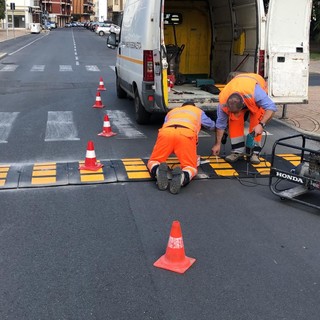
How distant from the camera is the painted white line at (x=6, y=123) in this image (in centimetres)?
835

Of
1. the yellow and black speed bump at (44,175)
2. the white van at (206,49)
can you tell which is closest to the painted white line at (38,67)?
the white van at (206,49)

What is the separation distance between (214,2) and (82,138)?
4845mm

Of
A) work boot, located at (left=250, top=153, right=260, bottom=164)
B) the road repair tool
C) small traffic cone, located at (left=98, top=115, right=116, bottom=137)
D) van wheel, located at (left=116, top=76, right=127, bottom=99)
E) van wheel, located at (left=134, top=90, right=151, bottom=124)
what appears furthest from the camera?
van wheel, located at (left=116, top=76, right=127, bottom=99)

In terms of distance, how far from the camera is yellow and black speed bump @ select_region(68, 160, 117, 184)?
19.8 ft

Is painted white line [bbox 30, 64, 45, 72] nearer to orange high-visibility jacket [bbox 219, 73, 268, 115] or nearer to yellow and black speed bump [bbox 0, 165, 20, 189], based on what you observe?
yellow and black speed bump [bbox 0, 165, 20, 189]

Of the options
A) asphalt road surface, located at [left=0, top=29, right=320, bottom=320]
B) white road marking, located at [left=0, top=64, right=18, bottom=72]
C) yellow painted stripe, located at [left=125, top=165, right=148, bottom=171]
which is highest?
white road marking, located at [left=0, top=64, right=18, bottom=72]

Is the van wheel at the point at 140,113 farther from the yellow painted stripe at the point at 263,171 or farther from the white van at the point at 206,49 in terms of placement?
the yellow painted stripe at the point at 263,171

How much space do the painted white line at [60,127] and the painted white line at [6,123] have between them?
2.39 feet

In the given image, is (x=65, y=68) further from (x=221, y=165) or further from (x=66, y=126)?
(x=221, y=165)

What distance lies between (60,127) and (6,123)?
1217 mm

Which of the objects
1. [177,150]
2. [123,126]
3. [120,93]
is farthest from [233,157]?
[120,93]

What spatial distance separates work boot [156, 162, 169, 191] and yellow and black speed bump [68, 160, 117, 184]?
2.21ft

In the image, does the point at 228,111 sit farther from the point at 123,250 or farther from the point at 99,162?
the point at 123,250

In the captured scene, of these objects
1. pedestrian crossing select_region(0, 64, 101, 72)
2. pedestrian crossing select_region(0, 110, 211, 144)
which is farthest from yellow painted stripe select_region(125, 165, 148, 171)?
pedestrian crossing select_region(0, 64, 101, 72)
